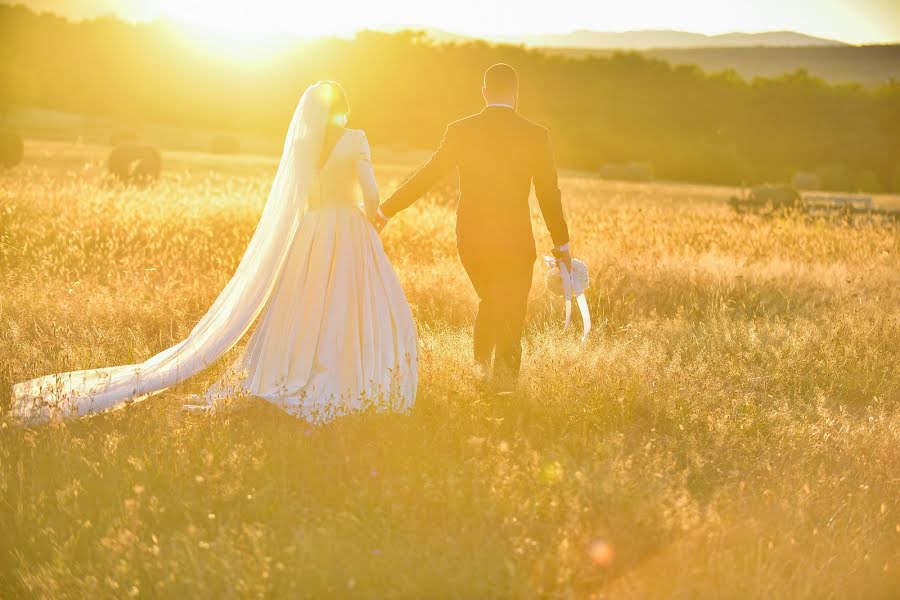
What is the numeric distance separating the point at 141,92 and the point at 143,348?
54.0m

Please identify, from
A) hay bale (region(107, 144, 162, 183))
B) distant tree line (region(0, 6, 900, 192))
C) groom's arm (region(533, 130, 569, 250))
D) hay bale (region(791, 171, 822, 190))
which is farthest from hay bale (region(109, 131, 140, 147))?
groom's arm (region(533, 130, 569, 250))

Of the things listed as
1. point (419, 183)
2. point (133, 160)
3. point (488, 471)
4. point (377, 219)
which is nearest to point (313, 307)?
point (377, 219)

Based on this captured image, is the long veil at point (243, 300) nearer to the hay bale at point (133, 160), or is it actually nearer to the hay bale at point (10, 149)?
the hay bale at point (133, 160)

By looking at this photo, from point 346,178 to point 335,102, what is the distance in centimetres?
49

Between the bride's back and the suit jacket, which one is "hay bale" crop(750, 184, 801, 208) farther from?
the bride's back

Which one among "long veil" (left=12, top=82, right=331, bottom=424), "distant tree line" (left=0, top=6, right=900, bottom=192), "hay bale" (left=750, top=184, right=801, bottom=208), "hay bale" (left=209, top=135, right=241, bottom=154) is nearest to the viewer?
"long veil" (left=12, top=82, right=331, bottom=424)

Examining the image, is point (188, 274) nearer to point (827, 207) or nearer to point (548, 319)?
point (548, 319)

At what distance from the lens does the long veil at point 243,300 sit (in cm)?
581

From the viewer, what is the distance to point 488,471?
465 centimetres

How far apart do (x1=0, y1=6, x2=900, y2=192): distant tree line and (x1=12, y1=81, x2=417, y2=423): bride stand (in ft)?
133

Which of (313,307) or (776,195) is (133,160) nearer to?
(776,195)

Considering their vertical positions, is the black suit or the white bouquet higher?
the black suit

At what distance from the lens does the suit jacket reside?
19.3 ft

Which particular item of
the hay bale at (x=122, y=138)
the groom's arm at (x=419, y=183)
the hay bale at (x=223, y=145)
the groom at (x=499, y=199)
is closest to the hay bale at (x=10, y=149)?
the hay bale at (x=122, y=138)
